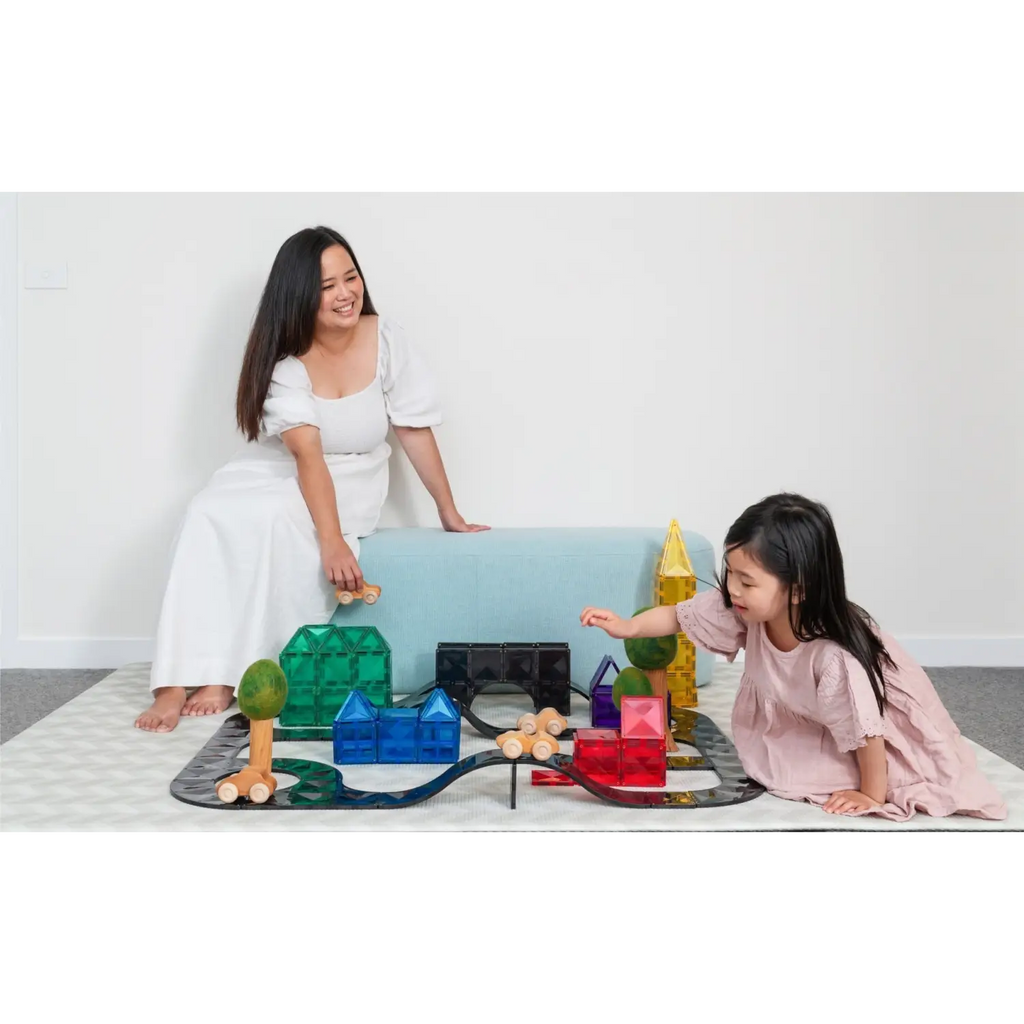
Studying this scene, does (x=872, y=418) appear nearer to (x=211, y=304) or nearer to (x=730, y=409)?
(x=730, y=409)

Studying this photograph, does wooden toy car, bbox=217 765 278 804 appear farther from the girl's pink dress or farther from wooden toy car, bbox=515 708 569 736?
the girl's pink dress

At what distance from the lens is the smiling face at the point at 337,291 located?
2.60 metres

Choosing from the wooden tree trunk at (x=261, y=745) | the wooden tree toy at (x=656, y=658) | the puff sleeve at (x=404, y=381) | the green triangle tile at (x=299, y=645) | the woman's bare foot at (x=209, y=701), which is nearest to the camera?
the wooden tree trunk at (x=261, y=745)

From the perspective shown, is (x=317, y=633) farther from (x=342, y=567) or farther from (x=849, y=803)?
(x=849, y=803)

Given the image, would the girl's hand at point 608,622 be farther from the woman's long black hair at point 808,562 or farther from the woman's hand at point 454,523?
the woman's hand at point 454,523

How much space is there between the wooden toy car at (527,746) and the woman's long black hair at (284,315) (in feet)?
3.61

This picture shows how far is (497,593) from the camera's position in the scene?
101 inches

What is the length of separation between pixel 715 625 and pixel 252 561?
1.02 metres

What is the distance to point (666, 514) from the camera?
→ 10.00 ft

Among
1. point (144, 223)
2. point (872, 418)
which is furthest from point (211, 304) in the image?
point (872, 418)

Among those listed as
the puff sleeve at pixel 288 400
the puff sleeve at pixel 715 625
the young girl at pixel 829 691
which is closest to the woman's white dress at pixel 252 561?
the puff sleeve at pixel 288 400

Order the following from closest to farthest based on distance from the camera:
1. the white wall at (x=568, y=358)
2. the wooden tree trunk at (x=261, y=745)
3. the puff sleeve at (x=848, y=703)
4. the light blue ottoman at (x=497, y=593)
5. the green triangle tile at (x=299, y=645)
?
the puff sleeve at (x=848, y=703) → the wooden tree trunk at (x=261, y=745) → the green triangle tile at (x=299, y=645) → the light blue ottoman at (x=497, y=593) → the white wall at (x=568, y=358)

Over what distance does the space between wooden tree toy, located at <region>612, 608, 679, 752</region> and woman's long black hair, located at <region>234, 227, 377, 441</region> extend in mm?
1004

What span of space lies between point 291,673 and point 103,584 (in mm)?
952
